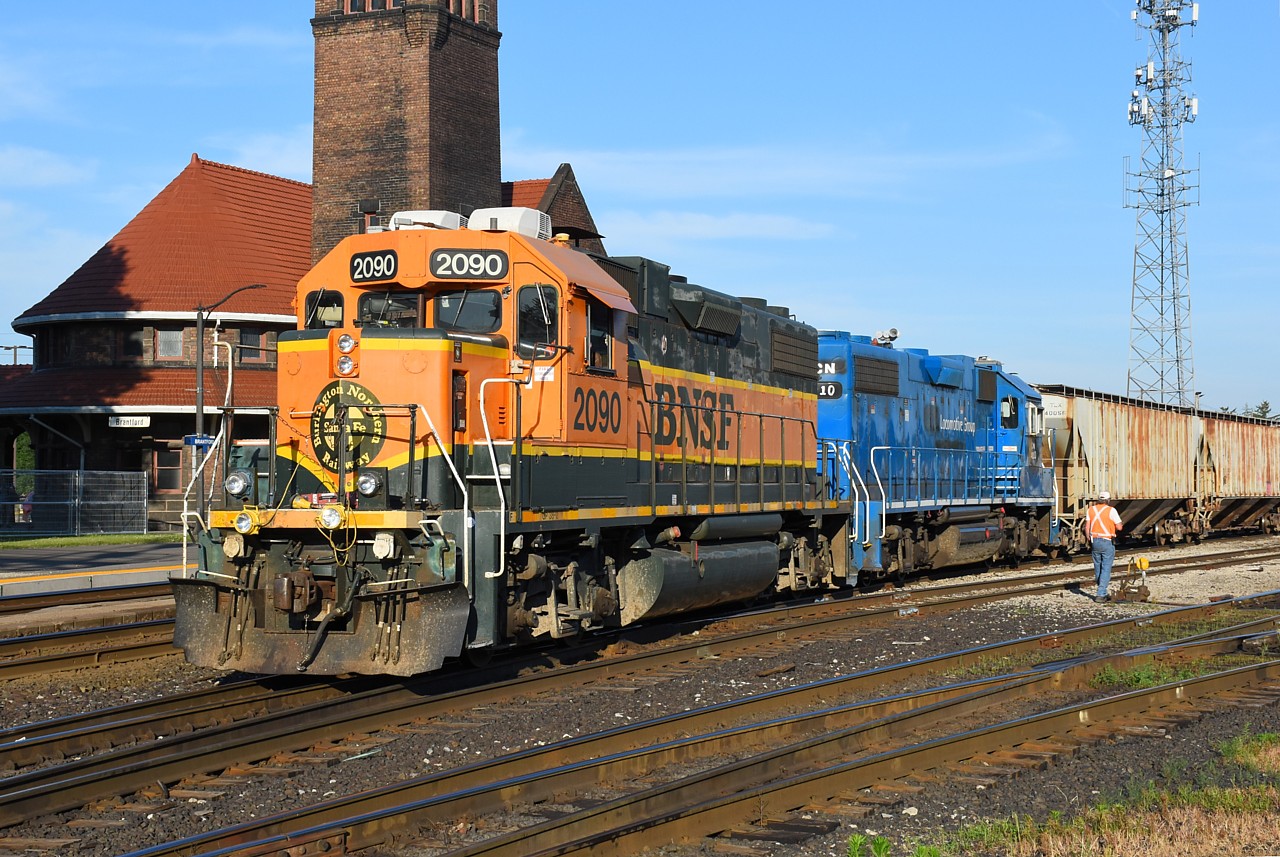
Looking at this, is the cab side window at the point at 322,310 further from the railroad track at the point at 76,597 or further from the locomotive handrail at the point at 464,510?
the railroad track at the point at 76,597

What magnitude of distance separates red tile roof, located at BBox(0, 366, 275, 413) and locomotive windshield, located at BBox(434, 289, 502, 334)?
2645 centimetres

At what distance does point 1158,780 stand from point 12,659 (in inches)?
396

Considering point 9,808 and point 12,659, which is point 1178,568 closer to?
point 12,659

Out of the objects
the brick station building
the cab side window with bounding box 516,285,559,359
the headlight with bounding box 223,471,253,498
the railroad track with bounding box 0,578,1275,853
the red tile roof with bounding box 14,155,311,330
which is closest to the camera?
the railroad track with bounding box 0,578,1275,853

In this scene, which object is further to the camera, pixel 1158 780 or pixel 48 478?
pixel 48 478

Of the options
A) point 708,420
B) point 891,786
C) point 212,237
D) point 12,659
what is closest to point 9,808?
point 891,786

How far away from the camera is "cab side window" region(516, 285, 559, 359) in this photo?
10.6 metres

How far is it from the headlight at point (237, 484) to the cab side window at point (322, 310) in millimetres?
1445

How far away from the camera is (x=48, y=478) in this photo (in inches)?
1240

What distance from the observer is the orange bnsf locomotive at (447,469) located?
9344mm

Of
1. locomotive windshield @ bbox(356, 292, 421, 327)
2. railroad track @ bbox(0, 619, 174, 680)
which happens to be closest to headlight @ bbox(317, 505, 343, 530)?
locomotive windshield @ bbox(356, 292, 421, 327)

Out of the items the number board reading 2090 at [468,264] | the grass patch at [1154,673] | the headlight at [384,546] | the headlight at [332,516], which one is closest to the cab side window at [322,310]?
the number board reading 2090 at [468,264]

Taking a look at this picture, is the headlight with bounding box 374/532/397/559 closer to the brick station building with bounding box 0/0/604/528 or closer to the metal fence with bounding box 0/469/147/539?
the metal fence with bounding box 0/469/147/539

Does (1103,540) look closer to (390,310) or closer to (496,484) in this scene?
(496,484)
